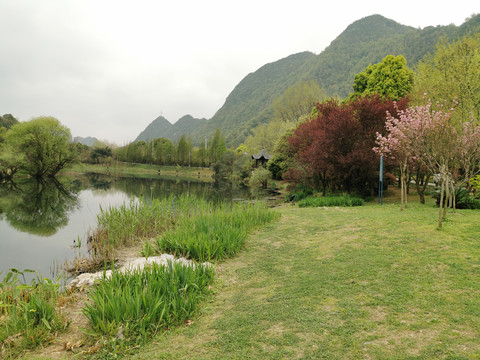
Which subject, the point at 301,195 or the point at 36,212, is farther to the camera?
the point at 301,195

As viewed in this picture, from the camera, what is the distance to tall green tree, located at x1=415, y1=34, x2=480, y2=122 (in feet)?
42.7

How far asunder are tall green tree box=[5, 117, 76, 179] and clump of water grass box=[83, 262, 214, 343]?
36052mm

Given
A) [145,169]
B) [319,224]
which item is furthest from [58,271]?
[145,169]

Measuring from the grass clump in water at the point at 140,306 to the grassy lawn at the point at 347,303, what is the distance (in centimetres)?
20

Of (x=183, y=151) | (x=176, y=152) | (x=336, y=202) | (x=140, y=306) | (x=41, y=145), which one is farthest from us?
(x=176, y=152)

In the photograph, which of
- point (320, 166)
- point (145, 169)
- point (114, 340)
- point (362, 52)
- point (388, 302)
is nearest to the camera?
point (114, 340)

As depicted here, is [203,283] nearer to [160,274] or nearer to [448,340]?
[160,274]

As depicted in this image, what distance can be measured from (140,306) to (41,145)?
39.0m

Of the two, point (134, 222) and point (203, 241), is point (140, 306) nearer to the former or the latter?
point (203, 241)

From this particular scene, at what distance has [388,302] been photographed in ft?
11.0

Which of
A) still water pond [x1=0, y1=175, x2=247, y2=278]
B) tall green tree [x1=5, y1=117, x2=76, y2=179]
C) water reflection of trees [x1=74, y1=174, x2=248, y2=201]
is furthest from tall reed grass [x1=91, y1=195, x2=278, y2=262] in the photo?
tall green tree [x1=5, y1=117, x2=76, y2=179]

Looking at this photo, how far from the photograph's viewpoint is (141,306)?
3447 millimetres

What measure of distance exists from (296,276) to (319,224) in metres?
Result: 4.03

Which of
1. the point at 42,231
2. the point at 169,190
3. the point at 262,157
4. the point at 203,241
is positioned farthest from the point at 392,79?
the point at 42,231
